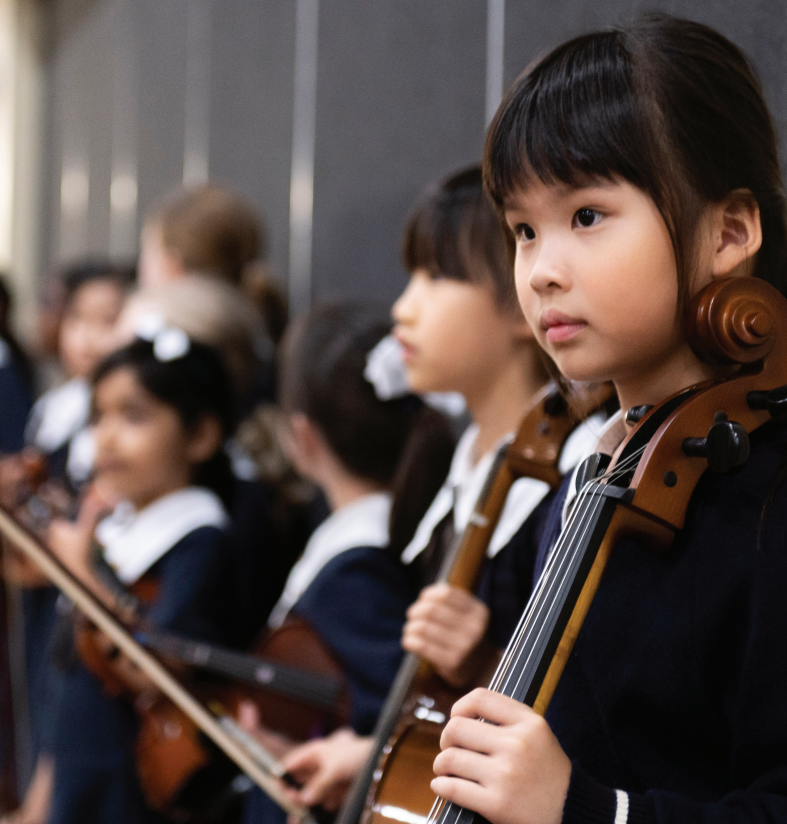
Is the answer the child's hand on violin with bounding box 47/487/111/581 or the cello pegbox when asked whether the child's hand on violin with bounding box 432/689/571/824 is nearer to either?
the cello pegbox

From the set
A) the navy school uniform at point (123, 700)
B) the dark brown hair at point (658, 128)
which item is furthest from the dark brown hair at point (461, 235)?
the navy school uniform at point (123, 700)

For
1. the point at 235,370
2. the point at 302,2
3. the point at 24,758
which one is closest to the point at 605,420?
the point at 235,370

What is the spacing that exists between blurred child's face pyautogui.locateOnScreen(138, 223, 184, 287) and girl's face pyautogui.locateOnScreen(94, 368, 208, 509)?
1.73 ft

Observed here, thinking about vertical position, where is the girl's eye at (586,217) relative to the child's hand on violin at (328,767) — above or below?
above

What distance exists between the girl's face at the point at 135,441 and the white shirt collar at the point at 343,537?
1.14 feet

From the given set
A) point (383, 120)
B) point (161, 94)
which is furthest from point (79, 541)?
point (161, 94)

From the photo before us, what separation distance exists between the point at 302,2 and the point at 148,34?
1.15m

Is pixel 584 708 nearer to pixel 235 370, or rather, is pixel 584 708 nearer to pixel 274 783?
pixel 274 783

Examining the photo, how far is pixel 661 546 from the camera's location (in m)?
0.56

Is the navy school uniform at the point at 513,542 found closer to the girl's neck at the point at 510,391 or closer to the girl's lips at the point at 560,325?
the girl's neck at the point at 510,391

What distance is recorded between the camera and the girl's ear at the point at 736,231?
59cm

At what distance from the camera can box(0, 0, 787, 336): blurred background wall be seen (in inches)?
46.9

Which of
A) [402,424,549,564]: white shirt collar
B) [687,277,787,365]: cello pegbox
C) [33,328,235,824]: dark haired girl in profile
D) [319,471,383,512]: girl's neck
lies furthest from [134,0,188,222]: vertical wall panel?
[687,277,787,365]: cello pegbox

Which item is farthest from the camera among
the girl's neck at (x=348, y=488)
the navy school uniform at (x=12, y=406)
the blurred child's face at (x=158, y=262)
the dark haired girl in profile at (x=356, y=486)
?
the navy school uniform at (x=12, y=406)
